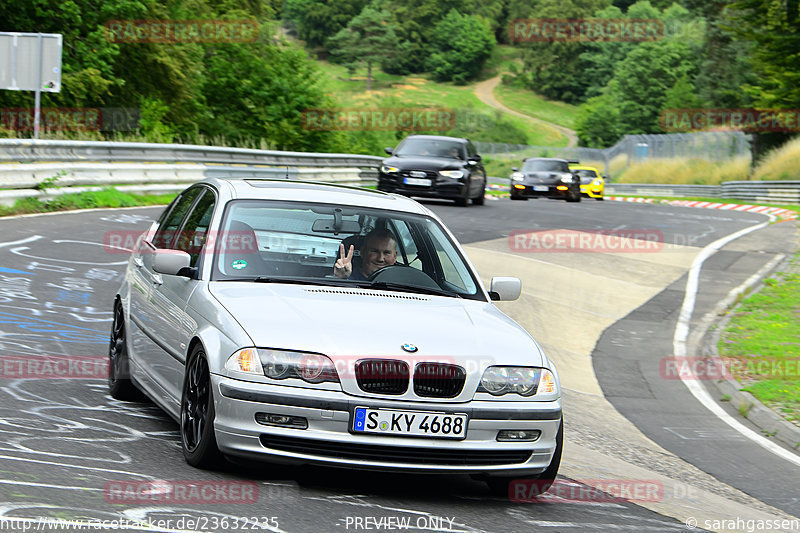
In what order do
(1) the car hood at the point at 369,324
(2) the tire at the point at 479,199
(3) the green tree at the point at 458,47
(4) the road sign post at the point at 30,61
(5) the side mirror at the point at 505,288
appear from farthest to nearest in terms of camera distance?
(3) the green tree at the point at 458,47 → (2) the tire at the point at 479,199 → (4) the road sign post at the point at 30,61 → (5) the side mirror at the point at 505,288 → (1) the car hood at the point at 369,324

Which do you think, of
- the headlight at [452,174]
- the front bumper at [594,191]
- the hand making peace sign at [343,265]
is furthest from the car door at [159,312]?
the front bumper at [594,191]

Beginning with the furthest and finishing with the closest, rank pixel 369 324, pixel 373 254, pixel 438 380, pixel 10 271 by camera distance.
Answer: pixel 10 271
pixel 373 254
pixel 369 324
pixel 438 380

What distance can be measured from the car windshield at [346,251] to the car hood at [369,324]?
20 cm

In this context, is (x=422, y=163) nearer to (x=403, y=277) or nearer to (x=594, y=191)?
(x=403, y=277)

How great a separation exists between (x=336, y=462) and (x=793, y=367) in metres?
8.33

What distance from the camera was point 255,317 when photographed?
5547 millimetres

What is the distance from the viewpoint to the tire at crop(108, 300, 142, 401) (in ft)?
24.1

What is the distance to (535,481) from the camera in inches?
233

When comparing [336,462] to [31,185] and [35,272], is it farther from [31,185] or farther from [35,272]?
[31,185]

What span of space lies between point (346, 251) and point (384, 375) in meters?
1.69

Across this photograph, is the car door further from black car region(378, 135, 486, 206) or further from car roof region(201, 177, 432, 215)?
black car region(378, 135, 486, 206)

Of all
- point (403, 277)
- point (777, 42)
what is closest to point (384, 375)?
point (403, 277)

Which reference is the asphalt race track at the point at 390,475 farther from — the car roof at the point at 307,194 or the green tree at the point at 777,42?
the green tree at the point at 777,42

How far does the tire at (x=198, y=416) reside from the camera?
17.7 feet
